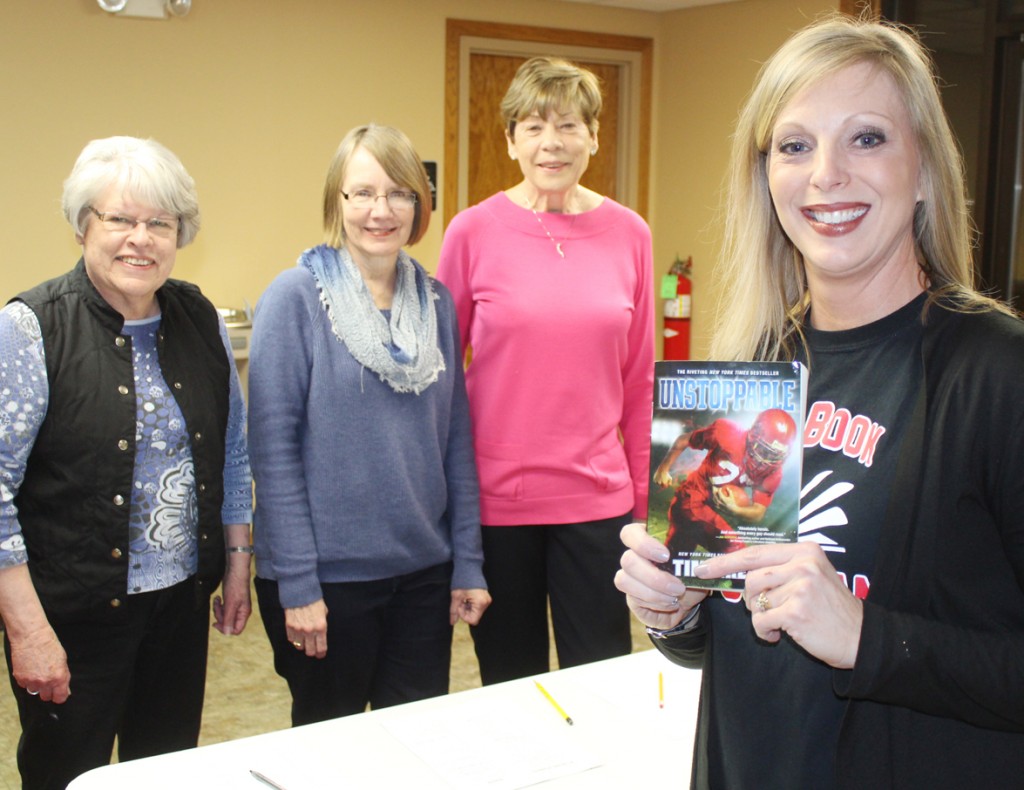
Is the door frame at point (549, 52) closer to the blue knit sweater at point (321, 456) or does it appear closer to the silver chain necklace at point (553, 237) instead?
the silver chain necklace at point (553, 237)

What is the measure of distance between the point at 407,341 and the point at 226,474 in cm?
46

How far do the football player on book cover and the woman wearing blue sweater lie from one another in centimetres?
104

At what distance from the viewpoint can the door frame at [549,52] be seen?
5168mm

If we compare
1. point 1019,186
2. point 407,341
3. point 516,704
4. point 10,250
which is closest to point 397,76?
point 10,250

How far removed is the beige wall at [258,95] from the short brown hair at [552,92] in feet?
8.13

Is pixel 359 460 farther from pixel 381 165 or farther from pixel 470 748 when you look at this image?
pixel 470 748

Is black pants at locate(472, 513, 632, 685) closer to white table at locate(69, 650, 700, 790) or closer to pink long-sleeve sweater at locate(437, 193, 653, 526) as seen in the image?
pink long-sleeve sweater at locate(437, 193, 653, 526)

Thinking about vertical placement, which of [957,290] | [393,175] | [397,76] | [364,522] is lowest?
[364,522]

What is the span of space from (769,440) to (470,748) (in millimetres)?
674

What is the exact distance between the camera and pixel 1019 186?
461 centimetres

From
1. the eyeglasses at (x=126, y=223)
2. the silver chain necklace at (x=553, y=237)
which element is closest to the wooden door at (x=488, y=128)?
the silver chain necklace at (x=553, y=237)

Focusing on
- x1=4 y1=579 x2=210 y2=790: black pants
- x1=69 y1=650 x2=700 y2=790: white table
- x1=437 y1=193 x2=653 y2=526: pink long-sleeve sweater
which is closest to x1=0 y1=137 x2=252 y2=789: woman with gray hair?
x1=4 y1=579 x2=210 y2=790: black pants

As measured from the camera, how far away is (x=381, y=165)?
7.11 ft

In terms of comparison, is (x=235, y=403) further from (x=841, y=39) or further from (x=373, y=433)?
(x=841, y=39)
